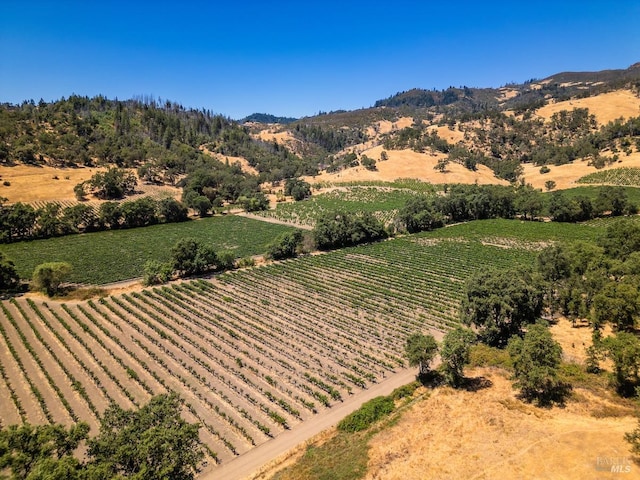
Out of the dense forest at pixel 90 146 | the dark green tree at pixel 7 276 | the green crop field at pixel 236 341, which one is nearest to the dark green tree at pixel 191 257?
the green crop field at pixel 236 341

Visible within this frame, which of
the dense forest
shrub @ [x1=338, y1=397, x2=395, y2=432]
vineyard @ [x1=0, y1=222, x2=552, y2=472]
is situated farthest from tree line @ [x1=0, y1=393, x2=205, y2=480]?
the dense forest

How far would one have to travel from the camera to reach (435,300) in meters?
54.1

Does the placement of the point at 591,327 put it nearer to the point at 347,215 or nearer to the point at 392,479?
the point at 392,479

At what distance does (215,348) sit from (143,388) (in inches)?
355

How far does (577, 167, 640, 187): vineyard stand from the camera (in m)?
127

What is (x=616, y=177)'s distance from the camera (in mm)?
133000

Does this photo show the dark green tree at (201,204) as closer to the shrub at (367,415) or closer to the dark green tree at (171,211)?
the dark green tree at (171,211)

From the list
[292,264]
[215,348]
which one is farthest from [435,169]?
[215,348]

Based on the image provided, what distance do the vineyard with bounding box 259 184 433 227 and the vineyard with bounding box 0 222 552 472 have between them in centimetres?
5258

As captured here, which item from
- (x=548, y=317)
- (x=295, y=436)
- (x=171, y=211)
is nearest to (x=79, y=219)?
(x=171, y=211)

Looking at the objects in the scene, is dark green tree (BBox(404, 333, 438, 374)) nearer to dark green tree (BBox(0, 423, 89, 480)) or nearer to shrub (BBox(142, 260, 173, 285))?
dark green tree (BBox(0, 423, 89, 480))

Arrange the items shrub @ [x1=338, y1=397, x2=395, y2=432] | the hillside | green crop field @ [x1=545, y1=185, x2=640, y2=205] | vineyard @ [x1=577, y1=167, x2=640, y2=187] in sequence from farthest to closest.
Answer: vineyard @ [x1=577, y1=167, x2=640, y2=187] → green crop field @ [x1=545, y1=185, x2=640, y2=205] → shrub @ [x1=338, y1=397, x2=395, y2=432] → the hillside

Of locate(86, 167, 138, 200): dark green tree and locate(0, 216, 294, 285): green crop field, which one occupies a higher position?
locate(86, 167, 138, 200): dark green tree

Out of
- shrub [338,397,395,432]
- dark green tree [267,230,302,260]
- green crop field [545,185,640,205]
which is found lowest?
shrub [338,397,395,432]
